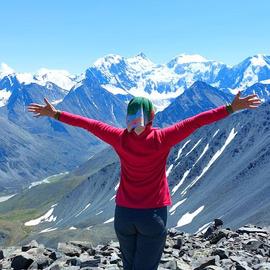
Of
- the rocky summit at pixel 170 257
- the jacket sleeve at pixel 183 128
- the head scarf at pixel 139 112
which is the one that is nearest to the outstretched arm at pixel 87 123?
the head scarf at pixel 139 112

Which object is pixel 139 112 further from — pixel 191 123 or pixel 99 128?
pixel 99 128

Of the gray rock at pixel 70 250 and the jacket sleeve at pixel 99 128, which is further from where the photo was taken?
the gray rock at pixel 70 250

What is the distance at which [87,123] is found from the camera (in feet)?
41.7

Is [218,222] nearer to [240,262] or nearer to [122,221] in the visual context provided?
[240,262]

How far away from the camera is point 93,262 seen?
1925cm

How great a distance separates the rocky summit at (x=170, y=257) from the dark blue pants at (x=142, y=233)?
246 inches

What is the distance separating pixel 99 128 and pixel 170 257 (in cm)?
1003

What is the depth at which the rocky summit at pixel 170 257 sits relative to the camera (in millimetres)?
18984

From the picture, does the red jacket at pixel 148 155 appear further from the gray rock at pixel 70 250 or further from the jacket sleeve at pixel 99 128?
the gray rock at pixel 70 250

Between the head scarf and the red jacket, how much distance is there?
0.89 feet

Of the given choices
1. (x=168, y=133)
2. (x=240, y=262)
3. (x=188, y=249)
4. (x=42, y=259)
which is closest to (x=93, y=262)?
(x=42, y=259)

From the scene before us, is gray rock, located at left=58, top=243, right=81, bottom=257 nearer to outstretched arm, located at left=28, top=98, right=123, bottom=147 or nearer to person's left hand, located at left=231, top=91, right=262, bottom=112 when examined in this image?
outstretched arm, located at left=28, top=98, right=123, bottom=147

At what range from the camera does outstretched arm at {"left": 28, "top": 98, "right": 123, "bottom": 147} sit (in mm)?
12273

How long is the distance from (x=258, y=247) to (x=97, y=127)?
14156mm
